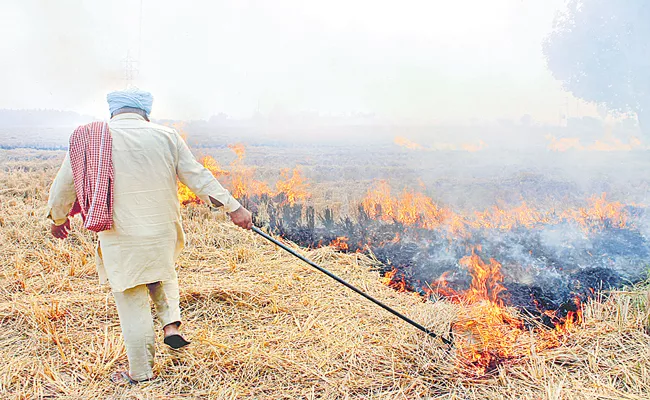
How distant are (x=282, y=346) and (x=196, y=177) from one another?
1311 millimetres

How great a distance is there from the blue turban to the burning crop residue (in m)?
2.46

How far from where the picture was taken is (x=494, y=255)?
402 cm

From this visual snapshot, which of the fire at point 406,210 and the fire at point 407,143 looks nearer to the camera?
the fire at point 406,210

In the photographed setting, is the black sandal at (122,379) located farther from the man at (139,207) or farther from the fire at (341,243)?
the fire at (341,243)

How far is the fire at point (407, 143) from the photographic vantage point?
1151 cm

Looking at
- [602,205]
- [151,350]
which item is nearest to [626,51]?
[602,205]

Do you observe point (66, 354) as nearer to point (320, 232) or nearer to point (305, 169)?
point (320, 232)

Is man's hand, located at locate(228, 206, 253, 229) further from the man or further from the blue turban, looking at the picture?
the blue turban

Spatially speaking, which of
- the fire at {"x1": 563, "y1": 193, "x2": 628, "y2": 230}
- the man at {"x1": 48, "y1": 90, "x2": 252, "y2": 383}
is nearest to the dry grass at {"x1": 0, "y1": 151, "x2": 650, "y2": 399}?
the man at {"x1": 48, "y1": 90, "x2": 252, "y2": 383}

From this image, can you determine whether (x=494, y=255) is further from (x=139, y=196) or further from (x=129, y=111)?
(x=129, y=111)

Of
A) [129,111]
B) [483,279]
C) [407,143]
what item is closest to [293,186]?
[483,279]

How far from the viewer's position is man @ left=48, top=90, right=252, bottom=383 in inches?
81.5

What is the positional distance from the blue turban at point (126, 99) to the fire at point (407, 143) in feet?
32.2

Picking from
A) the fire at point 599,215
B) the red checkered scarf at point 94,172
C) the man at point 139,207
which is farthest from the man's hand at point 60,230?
the fire at point 599,215
